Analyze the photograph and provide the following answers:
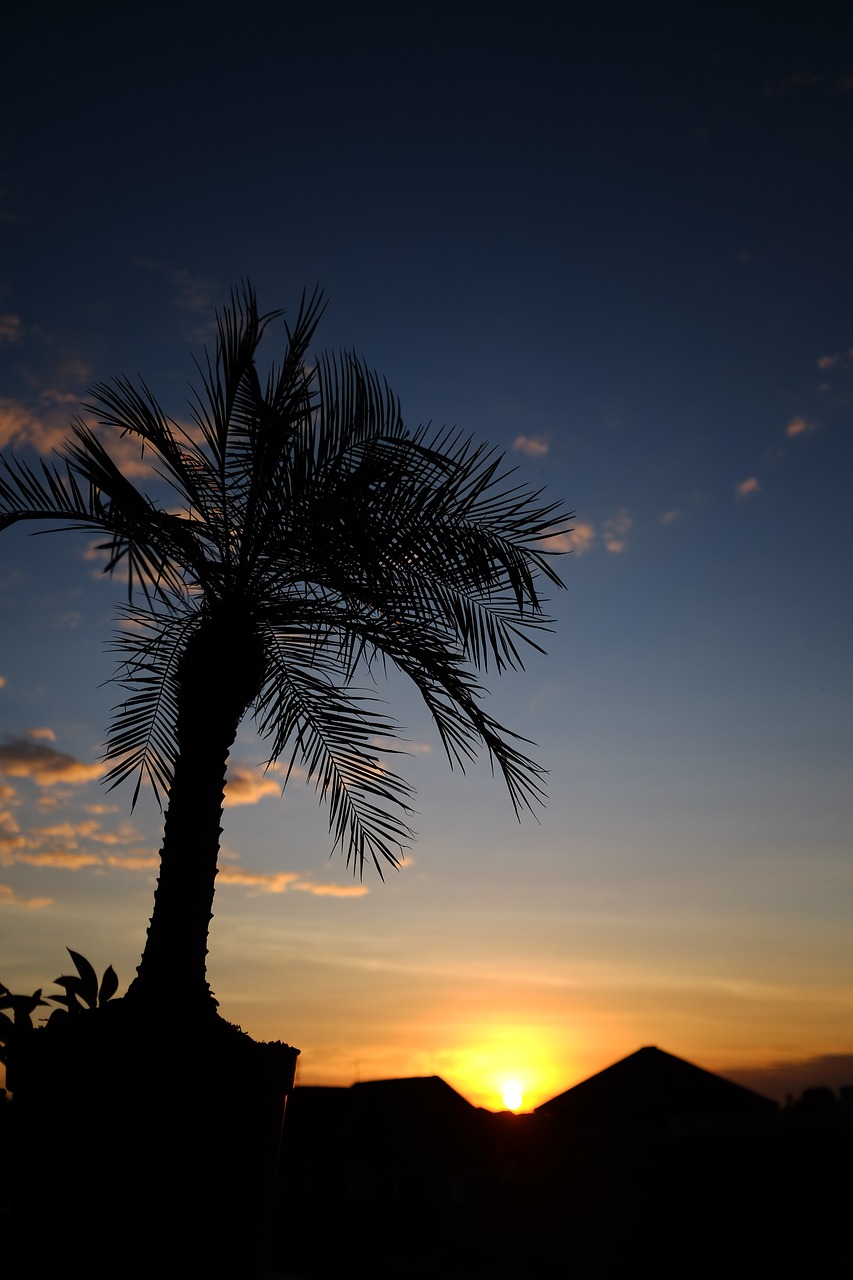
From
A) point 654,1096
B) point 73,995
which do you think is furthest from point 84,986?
point 654,1096

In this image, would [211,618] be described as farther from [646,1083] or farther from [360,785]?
[646,1083]

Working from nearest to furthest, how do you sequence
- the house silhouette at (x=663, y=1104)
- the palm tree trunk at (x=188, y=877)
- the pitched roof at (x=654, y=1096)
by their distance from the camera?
the palm tree trunk at (x=188, y=877) → the house silhouette at (x=663, y=1104) → the pitched roof at (x=654, y=1096)

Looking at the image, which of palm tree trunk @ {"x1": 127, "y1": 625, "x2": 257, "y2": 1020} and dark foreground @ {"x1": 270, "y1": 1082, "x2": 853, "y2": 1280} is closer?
palm tree trunk @ {"x1": 127, "y1": 625, "x2": 257, "y2": 1020}

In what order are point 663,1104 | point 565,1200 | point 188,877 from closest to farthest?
point 188,877, point 663,1104, point 565,1200

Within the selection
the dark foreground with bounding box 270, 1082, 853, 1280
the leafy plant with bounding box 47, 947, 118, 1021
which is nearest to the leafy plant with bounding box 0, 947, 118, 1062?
the leafy plant with bounding box 47, 947, 118, 1021

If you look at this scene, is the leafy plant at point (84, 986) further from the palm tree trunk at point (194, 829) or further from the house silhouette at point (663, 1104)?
the house silhouette at point (663, 1104)

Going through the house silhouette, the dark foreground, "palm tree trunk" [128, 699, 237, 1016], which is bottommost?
the dark foreground

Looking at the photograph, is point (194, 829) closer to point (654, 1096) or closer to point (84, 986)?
point (84, 986)

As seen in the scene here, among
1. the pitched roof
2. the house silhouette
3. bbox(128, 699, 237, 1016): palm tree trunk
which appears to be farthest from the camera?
the pitched roof

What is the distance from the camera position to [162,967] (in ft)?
12.8

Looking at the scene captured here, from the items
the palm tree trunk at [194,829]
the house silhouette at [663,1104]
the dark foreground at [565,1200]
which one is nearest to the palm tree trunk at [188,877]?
the palm tree trunk at [194,829]

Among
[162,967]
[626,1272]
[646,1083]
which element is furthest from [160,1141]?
[626,1272]

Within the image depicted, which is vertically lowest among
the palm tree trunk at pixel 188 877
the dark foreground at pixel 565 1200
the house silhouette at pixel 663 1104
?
the dark foreground at pixel 565 1200

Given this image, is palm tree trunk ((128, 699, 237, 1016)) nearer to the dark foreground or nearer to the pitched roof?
the dark foreground
